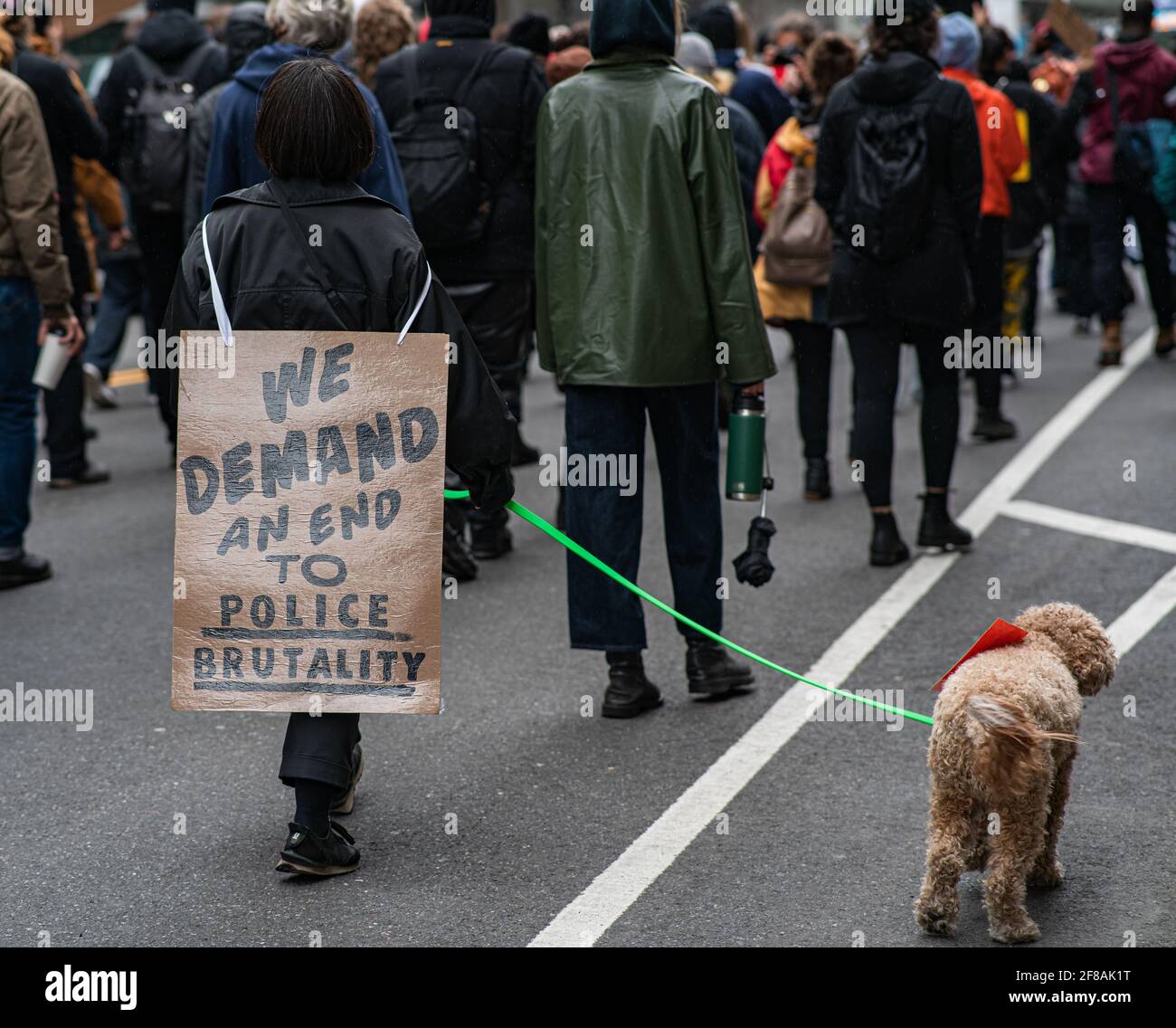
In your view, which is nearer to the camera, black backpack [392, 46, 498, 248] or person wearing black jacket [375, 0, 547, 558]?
black backpack [392, 46, 498, 248]

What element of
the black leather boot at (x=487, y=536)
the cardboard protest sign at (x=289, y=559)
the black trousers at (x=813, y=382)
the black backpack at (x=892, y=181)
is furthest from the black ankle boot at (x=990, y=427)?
the cardboard protest sign at (x=289, y=559)

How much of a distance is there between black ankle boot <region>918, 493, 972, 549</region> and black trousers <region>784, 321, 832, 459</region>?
3.58 feet

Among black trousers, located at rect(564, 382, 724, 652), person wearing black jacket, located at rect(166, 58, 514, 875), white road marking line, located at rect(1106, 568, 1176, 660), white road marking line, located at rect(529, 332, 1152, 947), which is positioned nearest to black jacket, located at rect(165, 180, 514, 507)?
person wearing black jacket, located at rect(166, 58, 514, 875)

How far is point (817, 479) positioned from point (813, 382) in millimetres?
478

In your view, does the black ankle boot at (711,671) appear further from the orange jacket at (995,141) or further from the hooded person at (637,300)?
the orange jacket at (995,141)

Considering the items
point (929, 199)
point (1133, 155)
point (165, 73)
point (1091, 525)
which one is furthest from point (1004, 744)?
point (1133, 155)

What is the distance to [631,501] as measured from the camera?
535 centimetres

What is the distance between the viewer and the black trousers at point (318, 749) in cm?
405

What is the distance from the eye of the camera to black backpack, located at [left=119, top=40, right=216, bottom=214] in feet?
28.5

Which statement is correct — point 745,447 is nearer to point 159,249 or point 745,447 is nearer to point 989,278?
point 989,278

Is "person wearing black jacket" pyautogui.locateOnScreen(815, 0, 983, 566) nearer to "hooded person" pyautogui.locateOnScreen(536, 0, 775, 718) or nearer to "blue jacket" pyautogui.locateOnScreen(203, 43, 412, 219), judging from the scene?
"hooded person" pyautogui.locateOnScreen(536, 0, 775, 718)

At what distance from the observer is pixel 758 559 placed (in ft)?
17.0

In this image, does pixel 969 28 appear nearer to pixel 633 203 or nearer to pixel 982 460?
pixel 982 460
